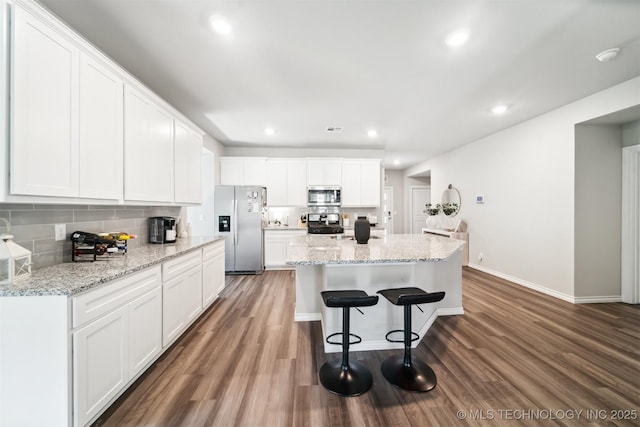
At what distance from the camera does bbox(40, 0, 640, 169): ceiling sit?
1.78m

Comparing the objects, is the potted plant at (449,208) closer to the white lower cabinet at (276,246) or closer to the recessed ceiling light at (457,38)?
the white lower cabinet at (276,246)

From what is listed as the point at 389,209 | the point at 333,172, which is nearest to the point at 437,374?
the point at 333,172

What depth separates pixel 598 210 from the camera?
337cm

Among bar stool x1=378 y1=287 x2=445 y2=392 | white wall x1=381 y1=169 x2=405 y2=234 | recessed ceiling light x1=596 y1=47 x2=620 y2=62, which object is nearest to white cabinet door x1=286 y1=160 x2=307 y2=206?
bar stool x1=378 y1=287 x2=445 y2=392

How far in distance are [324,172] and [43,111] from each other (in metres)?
4.41

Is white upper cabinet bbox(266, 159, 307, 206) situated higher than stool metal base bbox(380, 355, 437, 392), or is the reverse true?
white upper cabinet bbox(266, 159, 307, 206)

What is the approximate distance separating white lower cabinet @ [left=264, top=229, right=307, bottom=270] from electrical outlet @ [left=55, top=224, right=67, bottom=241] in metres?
3.40

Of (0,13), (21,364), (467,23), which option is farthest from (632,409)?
(0,13)

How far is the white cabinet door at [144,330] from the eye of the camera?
1750mm

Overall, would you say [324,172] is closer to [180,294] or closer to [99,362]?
[180,294]

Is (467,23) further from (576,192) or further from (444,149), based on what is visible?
(444,149)

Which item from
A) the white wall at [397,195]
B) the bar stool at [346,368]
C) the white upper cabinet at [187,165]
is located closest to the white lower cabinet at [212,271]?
the white upper cabinet at [187,165]

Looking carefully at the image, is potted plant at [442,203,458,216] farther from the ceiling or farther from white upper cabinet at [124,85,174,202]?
white upper cabinet at [124,85,174,202]

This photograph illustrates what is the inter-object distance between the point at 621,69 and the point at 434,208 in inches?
160
